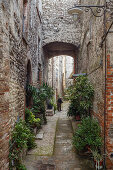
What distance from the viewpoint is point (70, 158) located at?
4719mm

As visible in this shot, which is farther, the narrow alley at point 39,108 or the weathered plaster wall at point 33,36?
the weathered plaster wall at point 33,36

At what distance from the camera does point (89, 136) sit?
4547 millimetres

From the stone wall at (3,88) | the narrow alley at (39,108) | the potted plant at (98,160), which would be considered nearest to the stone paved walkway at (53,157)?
the narrow alley at (39,108)

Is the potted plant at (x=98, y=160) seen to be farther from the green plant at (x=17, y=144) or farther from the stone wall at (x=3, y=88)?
the stone wall at (x=3, y=88)

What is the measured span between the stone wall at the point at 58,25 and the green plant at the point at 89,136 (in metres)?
6.93

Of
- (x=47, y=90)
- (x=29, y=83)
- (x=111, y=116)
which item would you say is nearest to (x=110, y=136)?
(x=111, y=116)

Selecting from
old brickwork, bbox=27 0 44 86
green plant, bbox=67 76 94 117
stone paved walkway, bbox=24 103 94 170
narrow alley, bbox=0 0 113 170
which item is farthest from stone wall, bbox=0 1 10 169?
old brickwork, bbox=27 0 44 86

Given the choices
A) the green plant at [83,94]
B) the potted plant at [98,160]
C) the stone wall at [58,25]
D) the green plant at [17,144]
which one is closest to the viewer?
the green plant at [17,144]

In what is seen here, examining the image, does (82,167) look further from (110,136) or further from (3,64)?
(3,64)

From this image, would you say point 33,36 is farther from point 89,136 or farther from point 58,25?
point 89,136

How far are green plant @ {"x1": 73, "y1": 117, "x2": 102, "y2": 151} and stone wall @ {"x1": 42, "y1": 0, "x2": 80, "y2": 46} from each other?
22.7 ft

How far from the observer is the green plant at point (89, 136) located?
4.31m

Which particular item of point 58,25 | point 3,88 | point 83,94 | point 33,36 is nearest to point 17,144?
point 3,88

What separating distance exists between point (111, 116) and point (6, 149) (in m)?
2.54
